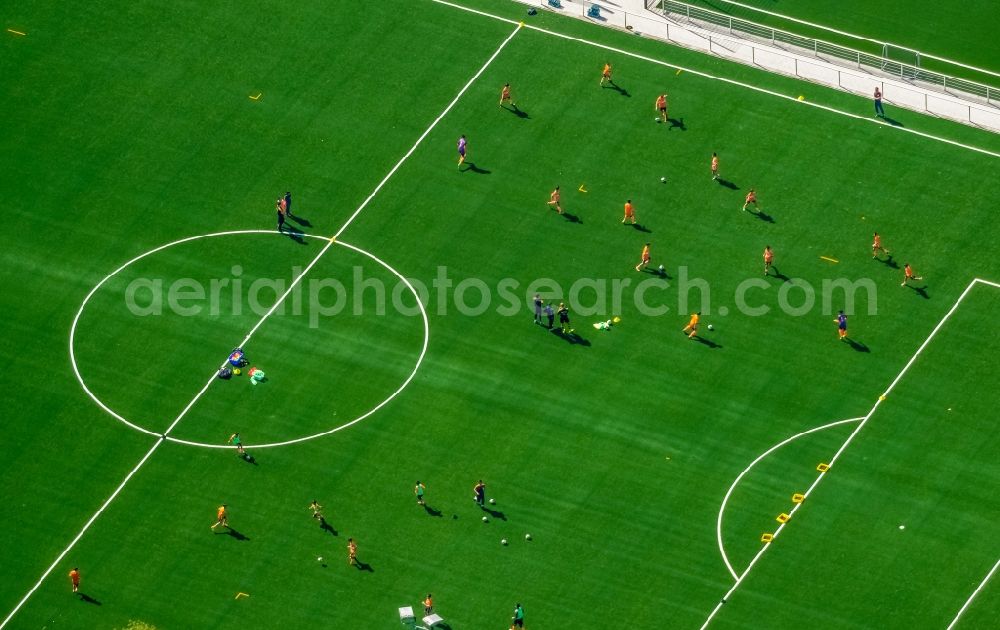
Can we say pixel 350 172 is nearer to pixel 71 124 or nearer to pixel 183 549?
pixel 71 124

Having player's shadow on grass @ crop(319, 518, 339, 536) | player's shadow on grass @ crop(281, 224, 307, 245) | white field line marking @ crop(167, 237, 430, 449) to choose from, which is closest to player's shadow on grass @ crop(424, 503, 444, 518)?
player's shadow on grass @ crop(319, 518, 339, 536)

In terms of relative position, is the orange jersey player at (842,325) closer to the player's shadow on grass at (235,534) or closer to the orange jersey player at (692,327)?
the orange jersey player at (692,327)

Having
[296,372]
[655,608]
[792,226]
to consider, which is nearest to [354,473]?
[296,372]

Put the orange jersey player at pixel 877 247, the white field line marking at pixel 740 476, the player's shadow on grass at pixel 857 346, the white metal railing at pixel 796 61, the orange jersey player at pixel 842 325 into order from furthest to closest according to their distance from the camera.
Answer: the white metal railing at pixel 796 61
the orange jersey player at pixel 877 247
the orange jersey player at pixel 842 325
the player's shadow on grass at pixel 857 346
the white field line marking at pixel 740 476

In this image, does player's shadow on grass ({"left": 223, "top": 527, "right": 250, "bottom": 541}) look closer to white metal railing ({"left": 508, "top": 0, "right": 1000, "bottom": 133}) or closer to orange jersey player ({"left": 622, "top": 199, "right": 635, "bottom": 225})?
orange jersey player ({"left": 622, "top": 199, "right": 635, "bottom": 225})

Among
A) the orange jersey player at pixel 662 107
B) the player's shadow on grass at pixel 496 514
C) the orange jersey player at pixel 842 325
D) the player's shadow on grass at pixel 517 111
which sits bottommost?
the player's shadow on grass at pixel 496 514

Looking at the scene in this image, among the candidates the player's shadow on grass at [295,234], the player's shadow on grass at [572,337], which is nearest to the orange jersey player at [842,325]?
the player's shadow on grass at [572,337]
